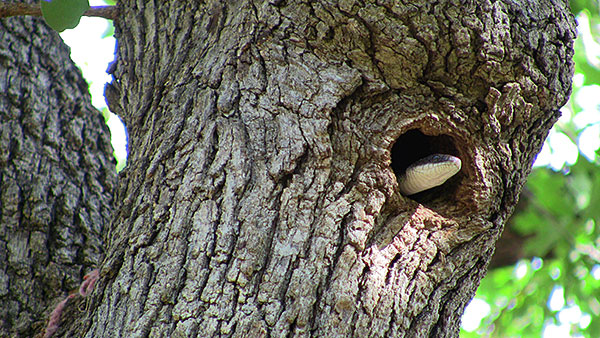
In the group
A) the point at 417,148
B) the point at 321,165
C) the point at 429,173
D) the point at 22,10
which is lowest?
the point at 321,165

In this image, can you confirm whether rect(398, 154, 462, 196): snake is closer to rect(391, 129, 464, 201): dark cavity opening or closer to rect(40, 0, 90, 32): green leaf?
rect(391, 129, 464, 201): dark cavity opening

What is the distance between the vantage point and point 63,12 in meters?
1.90

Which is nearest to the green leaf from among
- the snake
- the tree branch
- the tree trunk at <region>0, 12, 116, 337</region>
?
the tree branch

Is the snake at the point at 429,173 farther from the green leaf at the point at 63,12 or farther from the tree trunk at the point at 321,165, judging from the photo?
the green leaf at the point at 63,12

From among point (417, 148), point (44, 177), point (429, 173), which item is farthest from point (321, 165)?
point (44, 177)

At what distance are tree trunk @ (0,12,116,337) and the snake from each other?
1315 mm

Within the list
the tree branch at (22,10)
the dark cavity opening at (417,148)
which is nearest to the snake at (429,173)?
the dark cavity opening at (417,148)

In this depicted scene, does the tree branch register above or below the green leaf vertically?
above

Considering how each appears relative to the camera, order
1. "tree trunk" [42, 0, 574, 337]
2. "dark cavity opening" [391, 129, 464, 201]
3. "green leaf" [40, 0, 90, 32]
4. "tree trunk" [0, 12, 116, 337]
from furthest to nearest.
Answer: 1. "tree trunk" [0, 12, 116, 337]
2. "dark cavity opening" [391, 129, 464, 201]
3. "green leaf" [40, 0, 90, 32]
4. "tree trunk" [42, 0, 574, 337]

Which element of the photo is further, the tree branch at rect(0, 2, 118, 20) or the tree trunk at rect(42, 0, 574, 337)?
the tree branch at rect(0, 2, 118, 20)

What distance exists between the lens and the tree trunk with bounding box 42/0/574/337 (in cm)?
157

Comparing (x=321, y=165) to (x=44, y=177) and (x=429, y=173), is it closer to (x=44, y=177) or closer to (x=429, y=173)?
(x=429, y=173)

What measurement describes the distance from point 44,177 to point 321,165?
1.36 meters

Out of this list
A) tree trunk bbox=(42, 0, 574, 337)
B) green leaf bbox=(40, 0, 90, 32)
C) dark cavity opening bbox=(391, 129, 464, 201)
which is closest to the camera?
tree trunk bbox=(42, 0, 574, 337)
